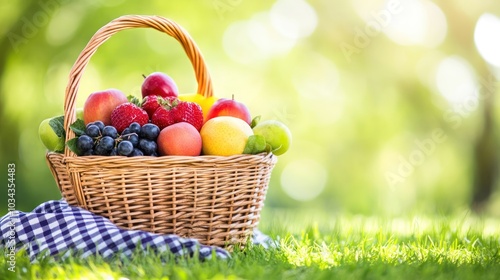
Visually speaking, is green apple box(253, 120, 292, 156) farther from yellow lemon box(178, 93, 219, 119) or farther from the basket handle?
the basket handle

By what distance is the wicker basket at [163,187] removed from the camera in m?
2.24

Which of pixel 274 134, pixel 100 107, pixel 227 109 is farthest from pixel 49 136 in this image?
pixel 274 134

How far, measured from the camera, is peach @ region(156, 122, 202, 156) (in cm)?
230

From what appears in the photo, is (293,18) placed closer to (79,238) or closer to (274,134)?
(274,134)

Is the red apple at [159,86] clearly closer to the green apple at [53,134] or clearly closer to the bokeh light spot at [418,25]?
the green apple at [53,134]

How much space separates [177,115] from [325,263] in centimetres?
88

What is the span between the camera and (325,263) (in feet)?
7.01

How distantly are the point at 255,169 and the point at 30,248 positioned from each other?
0.95 meters

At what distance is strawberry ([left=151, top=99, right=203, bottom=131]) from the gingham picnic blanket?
0.48 m

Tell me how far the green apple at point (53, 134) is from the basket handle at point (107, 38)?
0.52 ft

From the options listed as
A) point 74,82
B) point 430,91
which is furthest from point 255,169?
point 430,91

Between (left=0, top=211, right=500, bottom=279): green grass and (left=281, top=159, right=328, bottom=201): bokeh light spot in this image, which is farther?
(left=281, top=159, right=328, bottom=201): bokeh light spot

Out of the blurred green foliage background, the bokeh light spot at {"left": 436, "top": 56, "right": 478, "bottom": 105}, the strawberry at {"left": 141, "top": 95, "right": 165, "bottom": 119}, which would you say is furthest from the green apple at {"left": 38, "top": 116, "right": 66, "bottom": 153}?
the bokeh light spot at {"left": 436, "top": 56, "right": 478, "bottom": 105}

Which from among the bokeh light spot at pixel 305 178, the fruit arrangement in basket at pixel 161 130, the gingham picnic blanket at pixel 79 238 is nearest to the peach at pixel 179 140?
the fruit arrangement in basket at pixel 161 130
